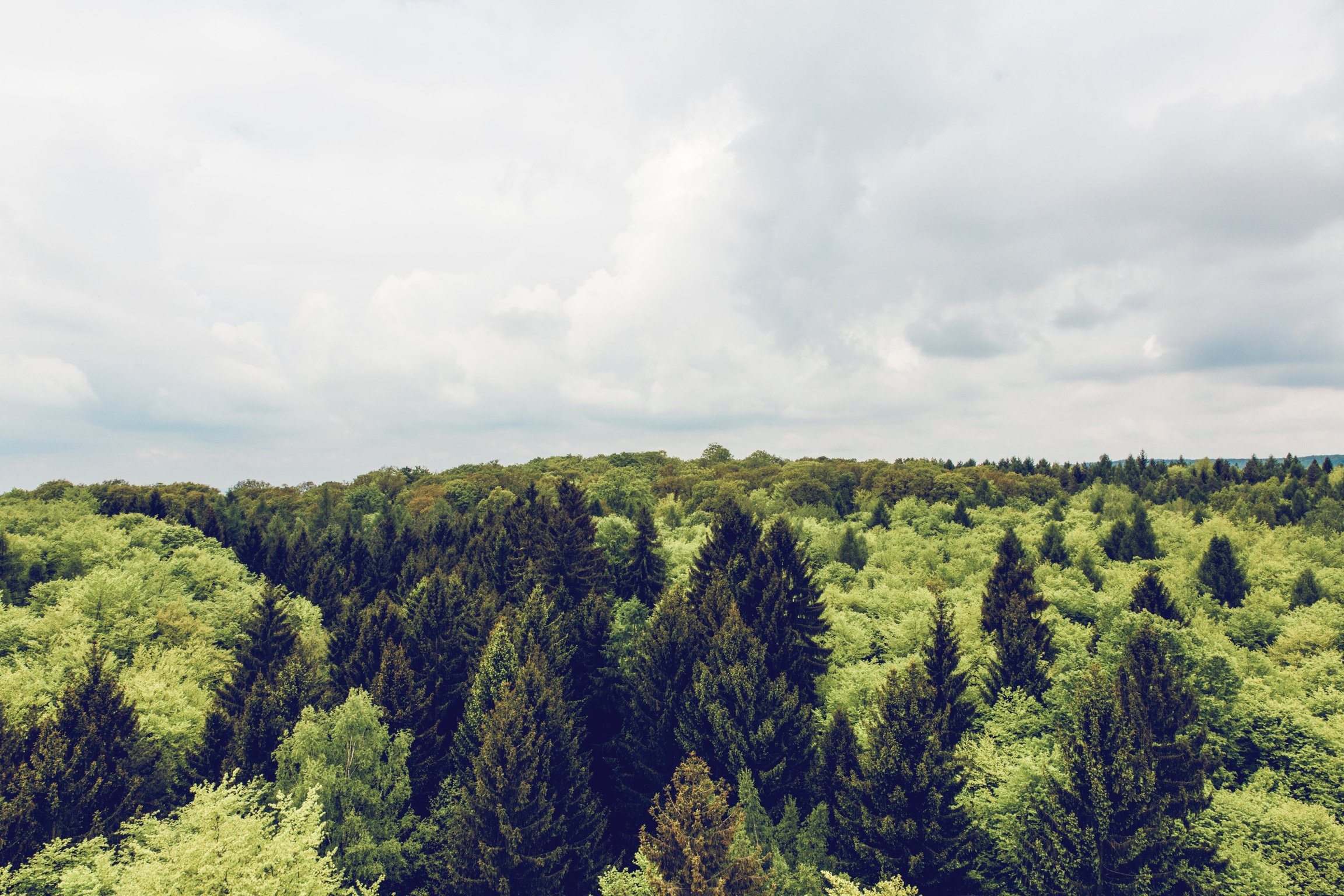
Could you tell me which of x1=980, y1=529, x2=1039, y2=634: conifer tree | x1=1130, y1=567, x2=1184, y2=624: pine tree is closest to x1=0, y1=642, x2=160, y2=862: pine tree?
x1=980, y1=529, x2=1039, y2=634: conifer tree

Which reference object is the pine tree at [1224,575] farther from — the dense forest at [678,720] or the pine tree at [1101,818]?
the pine tree at [1101,818]

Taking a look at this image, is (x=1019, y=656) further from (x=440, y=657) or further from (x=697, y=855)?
(x=440, y=657)

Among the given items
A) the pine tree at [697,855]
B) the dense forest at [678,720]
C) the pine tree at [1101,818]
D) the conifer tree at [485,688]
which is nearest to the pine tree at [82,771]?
the dense forest at [678,720]

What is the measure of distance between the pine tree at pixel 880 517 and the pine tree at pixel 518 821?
2898 inches

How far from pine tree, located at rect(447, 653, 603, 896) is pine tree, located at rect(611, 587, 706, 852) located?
23.8 ft

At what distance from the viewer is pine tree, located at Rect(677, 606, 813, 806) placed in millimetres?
36594

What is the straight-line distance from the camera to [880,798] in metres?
29.8

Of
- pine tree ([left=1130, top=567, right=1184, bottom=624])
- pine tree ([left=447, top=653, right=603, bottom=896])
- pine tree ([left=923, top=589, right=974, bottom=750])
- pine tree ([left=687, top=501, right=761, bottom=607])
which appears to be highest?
pine tree ([left=687, top=501, right=761, bottom=607])

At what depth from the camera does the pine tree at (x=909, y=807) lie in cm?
2895

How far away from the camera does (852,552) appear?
78.0m

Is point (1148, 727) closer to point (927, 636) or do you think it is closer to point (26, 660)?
point (927, 636)

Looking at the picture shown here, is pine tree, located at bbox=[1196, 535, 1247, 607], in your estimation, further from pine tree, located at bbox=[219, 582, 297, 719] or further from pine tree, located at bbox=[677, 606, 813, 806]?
pine tree, located at bbox=[219, 582, 297, 719]

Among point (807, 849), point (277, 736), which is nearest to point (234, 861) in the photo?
point (277, 736)

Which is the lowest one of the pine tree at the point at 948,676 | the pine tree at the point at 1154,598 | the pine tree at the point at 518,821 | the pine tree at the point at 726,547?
the pine tree at the point at 518,821
